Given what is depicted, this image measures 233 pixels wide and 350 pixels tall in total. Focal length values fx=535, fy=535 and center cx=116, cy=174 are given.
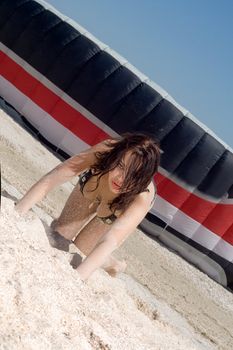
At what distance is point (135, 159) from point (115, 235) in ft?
1.53

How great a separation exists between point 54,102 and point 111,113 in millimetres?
1566

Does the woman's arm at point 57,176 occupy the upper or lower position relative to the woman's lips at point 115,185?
lower

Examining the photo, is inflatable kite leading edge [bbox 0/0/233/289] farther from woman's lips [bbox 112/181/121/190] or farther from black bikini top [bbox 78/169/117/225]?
woman's lips [bbox 112/181/121/190]

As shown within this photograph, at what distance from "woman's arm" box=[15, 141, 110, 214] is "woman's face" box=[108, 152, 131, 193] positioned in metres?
0.18

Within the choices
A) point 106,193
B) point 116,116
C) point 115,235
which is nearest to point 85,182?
point 106,193

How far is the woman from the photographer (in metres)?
3.13

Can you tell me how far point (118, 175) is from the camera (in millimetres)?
3266

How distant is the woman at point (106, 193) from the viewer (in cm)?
313

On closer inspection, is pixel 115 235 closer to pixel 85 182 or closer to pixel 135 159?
pixel 135 159

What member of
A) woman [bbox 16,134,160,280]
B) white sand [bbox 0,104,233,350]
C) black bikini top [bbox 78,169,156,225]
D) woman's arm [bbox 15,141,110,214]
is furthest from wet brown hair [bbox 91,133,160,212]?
white sand [bbox 0,104,233,350]

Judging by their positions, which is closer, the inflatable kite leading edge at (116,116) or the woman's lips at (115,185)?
the woman's lips at (115,185)

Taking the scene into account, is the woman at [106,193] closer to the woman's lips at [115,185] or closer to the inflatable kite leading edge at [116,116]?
the woman's lips at [115,185]

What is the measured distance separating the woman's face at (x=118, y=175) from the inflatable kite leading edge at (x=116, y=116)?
711 cm

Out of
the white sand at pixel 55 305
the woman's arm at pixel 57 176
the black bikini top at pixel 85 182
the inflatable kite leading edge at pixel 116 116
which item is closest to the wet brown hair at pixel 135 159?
the woman's arm at pixel 57 176
